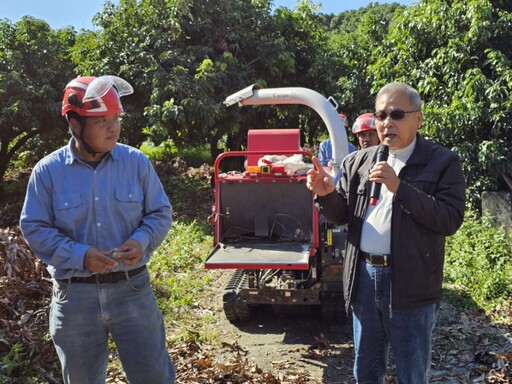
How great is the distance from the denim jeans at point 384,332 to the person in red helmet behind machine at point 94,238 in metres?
1.13

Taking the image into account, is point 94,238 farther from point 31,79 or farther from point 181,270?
point 31,79

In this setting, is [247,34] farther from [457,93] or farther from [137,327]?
[137,327]

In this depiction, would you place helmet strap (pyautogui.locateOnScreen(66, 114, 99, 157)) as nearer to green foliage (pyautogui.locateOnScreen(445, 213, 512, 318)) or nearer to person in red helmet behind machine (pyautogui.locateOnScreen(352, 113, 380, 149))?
person in red helmet behind machine (pyautogui.locateOnScreen(352, 113, 380, 149))

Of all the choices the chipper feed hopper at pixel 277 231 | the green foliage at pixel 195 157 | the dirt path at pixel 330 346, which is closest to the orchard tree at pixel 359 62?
the green foliage at pixel 195 157

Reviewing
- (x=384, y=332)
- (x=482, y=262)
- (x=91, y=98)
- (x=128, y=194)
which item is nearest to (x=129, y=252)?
(x=128, y=194)

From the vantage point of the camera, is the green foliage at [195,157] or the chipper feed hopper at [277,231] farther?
the green foliage at [195,157]

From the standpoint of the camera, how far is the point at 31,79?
1313 cm

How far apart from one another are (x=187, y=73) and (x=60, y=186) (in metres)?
9.44

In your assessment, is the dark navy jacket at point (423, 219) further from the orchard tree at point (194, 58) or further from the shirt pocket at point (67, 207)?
the orchard tree at point (194, 58)

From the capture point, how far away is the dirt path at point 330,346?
178 inches

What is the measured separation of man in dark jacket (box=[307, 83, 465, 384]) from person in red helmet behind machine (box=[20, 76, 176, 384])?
1.06 m

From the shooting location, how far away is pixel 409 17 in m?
10.1

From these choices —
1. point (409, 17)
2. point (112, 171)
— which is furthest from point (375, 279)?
point (409, 17)

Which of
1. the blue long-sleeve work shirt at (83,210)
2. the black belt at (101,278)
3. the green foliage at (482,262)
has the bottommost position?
the green foliage at (482,262)
